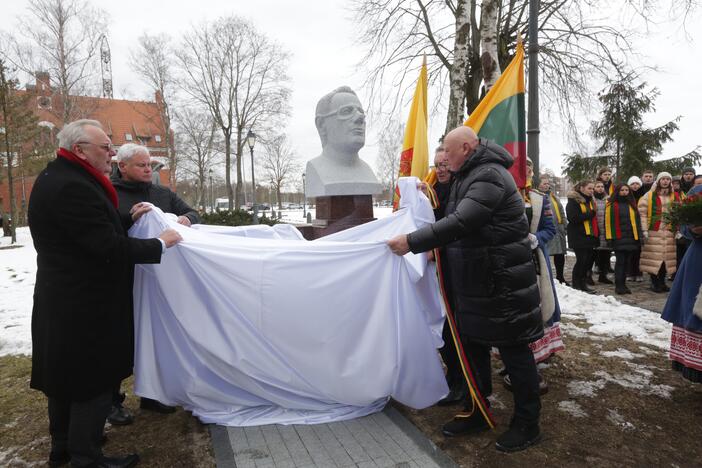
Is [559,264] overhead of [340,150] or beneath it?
beneath

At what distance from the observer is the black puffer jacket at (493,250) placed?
2.61m

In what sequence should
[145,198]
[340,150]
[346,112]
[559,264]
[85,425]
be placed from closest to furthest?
1. [85,425]
2. [145,198]
3. [346,112]
4. [340,150]
5. [559,264]

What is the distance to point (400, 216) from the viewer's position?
3.55m

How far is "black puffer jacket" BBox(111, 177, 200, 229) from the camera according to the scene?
3.23m

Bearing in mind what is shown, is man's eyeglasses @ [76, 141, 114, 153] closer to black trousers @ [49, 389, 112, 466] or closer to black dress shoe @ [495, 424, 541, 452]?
black trousers @ [49, 389, 112, 466]

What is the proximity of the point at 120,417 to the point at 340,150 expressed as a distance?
376cm

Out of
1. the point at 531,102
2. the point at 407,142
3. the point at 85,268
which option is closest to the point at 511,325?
the point at 85,268

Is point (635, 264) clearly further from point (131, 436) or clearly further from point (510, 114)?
point (131, 436)

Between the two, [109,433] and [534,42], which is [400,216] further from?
[534,42]

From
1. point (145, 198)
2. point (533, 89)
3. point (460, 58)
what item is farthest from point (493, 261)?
point (460, 58)

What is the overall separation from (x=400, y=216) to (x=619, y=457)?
85.7 inches

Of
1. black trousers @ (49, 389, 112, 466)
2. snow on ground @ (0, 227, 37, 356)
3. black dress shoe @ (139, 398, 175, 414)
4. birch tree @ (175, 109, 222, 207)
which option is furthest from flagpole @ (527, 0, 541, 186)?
birch tree @ (175, 109, 222, 207)

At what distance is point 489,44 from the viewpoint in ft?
25.0

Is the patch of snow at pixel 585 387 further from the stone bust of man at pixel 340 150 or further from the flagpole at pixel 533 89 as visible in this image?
the flagpole at pixel 533 89
